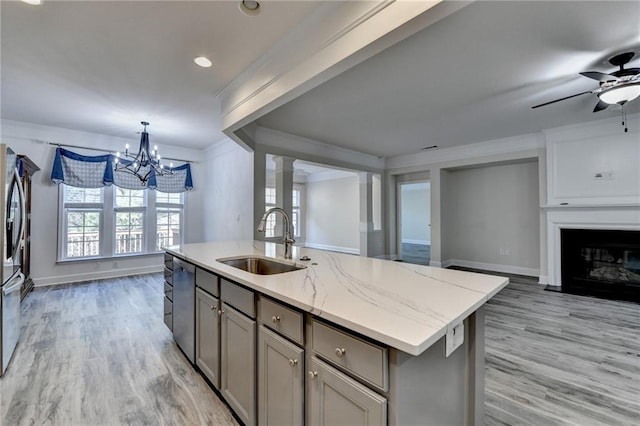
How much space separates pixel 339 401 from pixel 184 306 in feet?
5.84

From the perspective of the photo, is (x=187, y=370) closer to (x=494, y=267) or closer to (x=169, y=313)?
(x=169, y=313)

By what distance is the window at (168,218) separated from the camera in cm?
593

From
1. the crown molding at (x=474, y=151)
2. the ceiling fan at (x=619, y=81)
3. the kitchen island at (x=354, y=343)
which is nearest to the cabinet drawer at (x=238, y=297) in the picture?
the kitchen island at (x=354, y=343)

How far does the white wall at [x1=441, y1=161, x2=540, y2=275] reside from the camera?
546cm

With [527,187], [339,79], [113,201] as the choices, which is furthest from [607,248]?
[113,201]

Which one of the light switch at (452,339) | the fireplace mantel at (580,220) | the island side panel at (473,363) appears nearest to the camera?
the light switch at (452,339)

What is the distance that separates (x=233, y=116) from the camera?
320cm

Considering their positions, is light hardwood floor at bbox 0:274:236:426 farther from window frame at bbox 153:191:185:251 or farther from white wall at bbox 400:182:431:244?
white wall at bbox 400:182:431:244

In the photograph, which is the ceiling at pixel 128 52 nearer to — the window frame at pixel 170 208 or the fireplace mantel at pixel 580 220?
the window frame at pixel 170 208

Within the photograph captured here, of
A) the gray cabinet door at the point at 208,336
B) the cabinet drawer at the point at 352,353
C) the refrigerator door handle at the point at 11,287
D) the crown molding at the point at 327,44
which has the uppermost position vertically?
the crown molding at the point at 327,44

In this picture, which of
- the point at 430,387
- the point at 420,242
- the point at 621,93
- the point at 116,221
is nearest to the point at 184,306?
the point at 430,387

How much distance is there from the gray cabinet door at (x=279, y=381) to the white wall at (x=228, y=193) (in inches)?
128

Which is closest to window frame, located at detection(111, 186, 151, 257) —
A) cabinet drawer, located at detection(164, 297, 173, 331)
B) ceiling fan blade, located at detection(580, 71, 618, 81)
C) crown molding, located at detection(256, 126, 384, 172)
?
crown molding, located at detection(256, 126, 384, 172)

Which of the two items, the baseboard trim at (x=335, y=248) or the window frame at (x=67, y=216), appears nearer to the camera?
the window frame at (x=67, y=216)
